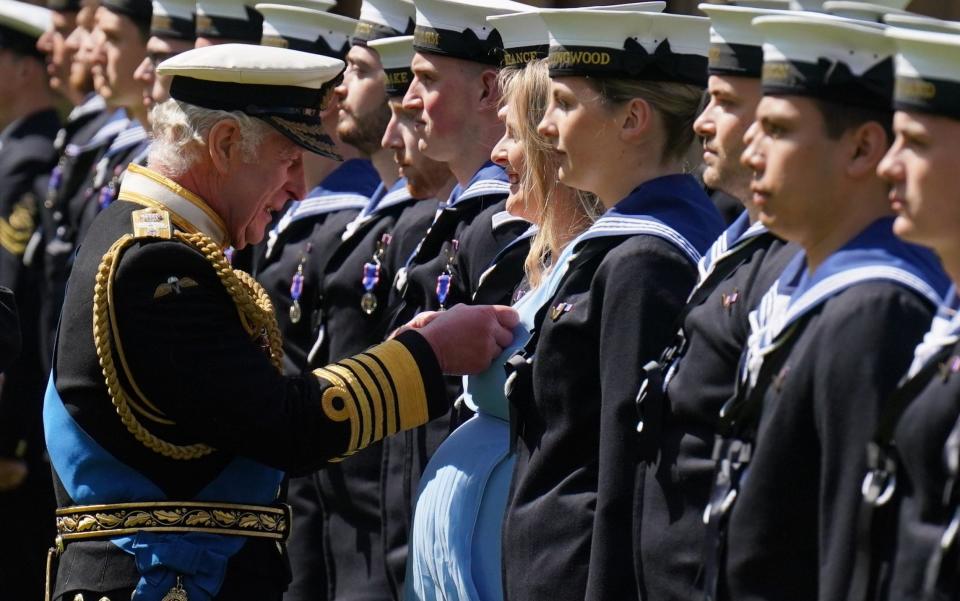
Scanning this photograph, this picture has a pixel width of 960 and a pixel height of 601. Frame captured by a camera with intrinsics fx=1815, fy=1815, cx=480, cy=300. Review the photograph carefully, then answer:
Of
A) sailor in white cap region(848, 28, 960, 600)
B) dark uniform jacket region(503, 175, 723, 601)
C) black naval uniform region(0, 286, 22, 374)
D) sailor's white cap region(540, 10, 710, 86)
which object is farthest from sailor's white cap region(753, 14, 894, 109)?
black naval uniform region(0, 286, 22, 374)

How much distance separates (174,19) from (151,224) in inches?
141

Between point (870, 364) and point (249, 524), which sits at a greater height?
point (870, 364)

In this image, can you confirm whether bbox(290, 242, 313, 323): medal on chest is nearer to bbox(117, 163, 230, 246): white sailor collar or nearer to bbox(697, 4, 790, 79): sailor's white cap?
bbox(117, 163, 230, 246): white sailor collar

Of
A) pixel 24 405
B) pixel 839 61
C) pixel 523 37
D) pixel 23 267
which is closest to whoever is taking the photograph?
pixel 839 61

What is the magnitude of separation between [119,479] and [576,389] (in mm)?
1084

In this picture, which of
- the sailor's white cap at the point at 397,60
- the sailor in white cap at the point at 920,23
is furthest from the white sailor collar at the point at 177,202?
the sailor's white cap at the point at 397,60

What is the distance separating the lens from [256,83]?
14.4 feet

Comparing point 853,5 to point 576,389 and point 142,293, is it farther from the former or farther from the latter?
point 142,293

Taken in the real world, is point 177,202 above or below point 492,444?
above

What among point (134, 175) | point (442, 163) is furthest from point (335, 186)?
point (134, 175)

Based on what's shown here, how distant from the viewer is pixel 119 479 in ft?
13.8

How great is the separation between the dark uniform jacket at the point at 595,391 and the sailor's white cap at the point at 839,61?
799mm

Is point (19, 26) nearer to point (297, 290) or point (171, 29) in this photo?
point (171, 29)

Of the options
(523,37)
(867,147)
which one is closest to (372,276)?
(523,37)
